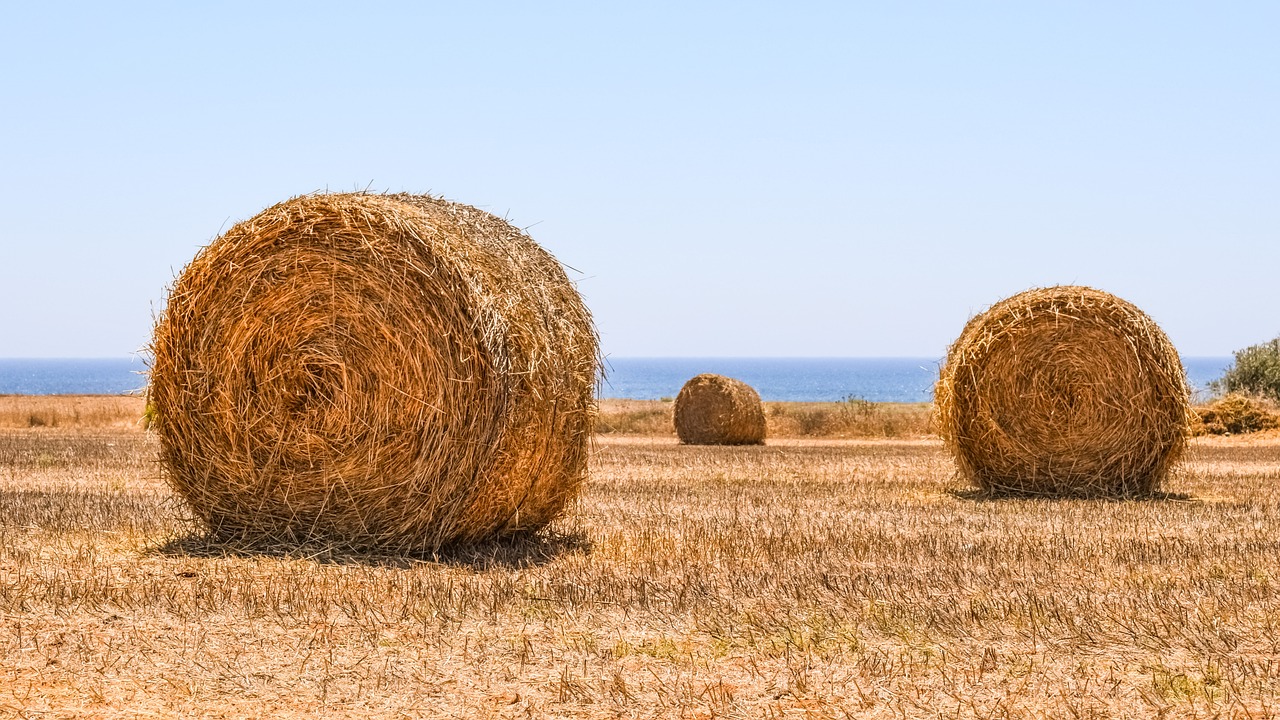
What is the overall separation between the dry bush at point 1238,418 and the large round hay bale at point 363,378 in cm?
2276

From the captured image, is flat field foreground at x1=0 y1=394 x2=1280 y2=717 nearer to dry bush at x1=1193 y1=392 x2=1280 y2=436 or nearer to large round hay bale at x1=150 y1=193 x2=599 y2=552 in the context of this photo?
large round hay bale at x1=150 y1=193 x2=599 y2=552

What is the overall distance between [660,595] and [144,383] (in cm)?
427

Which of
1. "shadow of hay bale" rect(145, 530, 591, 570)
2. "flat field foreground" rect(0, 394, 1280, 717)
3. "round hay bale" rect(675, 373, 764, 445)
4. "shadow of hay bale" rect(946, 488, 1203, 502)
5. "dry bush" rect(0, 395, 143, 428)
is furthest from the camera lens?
"dry bush" rect(0, 395, 143, 428)

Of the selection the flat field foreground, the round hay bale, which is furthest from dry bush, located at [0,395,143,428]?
the flat field foreground

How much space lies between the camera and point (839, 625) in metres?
6.56

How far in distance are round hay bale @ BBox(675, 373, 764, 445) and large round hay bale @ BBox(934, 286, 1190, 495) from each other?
1210 cm

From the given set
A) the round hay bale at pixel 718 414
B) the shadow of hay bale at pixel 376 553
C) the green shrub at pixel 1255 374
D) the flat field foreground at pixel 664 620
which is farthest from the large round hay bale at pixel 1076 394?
the green shrub at pixel 1255 374

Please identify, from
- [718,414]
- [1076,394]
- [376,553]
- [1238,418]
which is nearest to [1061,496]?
[1076,394]

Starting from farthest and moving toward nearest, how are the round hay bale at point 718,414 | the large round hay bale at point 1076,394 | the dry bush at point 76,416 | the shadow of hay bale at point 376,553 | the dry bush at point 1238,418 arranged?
the dry bush at point 76,416 < the dry bush at point 1238,418 < the round hay bale at point 718,414 < the large round hay bale at point 1076,394 < the shadow of hay bale at point 376,553

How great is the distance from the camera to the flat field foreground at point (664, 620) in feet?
17.5

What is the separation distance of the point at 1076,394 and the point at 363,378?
27.7 ft

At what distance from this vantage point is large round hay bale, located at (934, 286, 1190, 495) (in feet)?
46.7

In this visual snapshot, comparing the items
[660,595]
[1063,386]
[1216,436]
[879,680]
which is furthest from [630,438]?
[879,680]

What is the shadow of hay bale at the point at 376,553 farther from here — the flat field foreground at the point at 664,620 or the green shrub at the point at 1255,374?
the green shrub at the point at 1255,374
